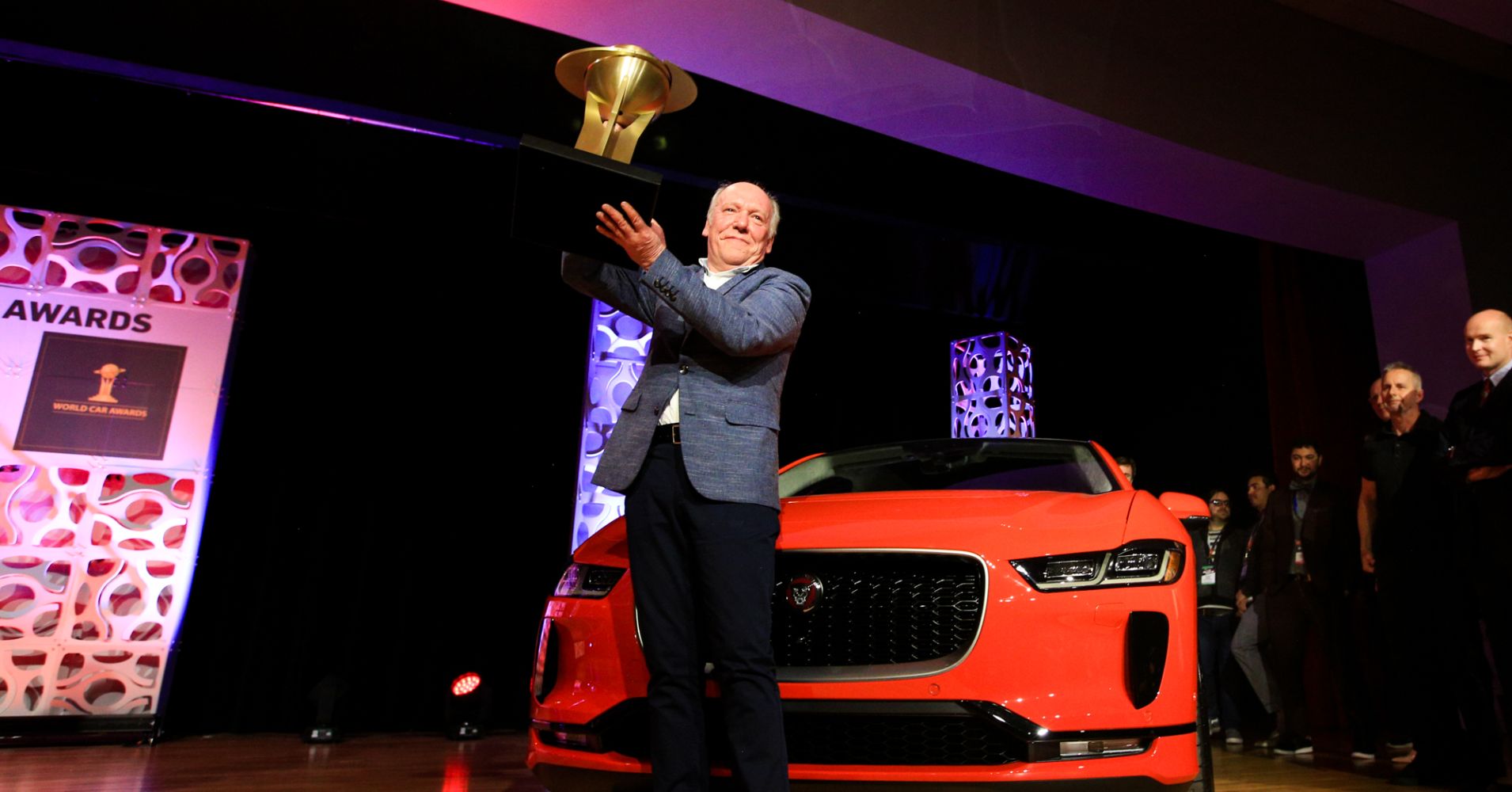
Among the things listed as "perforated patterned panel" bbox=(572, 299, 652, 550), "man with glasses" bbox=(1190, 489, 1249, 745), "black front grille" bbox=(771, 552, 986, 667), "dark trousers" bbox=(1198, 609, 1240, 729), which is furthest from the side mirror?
"perforated patterned panel" bbox=(572, 299, 652, 550)

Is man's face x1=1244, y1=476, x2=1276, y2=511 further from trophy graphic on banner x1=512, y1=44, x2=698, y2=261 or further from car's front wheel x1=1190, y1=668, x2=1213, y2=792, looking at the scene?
trophy graphic on banner x1=512, y1=44, x2=698, y2=261

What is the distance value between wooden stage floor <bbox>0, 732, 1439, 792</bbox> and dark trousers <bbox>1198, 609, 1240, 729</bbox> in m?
0.59

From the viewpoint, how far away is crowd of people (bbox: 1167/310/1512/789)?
3021 millimetres

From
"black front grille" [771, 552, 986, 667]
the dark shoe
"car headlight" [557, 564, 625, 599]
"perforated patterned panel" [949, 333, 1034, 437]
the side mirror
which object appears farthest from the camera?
"perforated patterned panel" [949, 333, 1034, 437]

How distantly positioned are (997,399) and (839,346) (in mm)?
1438

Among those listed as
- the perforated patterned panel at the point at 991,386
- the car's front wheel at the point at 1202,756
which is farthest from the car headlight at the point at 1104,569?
the perforated patterned panel at the point at 991,386

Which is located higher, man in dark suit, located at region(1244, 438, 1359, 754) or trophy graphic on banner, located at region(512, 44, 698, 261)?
trophy graphic on banner, located at region(512, 44, 698, 261)

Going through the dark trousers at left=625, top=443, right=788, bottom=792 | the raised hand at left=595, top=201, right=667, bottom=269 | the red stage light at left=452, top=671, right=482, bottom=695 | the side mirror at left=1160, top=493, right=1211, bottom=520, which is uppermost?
the raised hand at left=595, top=201, right=667, bottom=269

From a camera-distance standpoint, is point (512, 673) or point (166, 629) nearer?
point (166, 629)

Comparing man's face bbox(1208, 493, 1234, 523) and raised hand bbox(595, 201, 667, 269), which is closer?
raised hand bbox(595, 201, 667, 269)

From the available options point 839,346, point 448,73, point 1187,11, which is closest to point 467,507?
point 448,73

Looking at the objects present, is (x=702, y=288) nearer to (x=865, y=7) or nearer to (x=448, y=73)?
(x=865, y=7)

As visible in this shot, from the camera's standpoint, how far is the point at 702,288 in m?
1.48

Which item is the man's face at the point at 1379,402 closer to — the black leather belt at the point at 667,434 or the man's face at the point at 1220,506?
the man's face at the point at 1220,506
